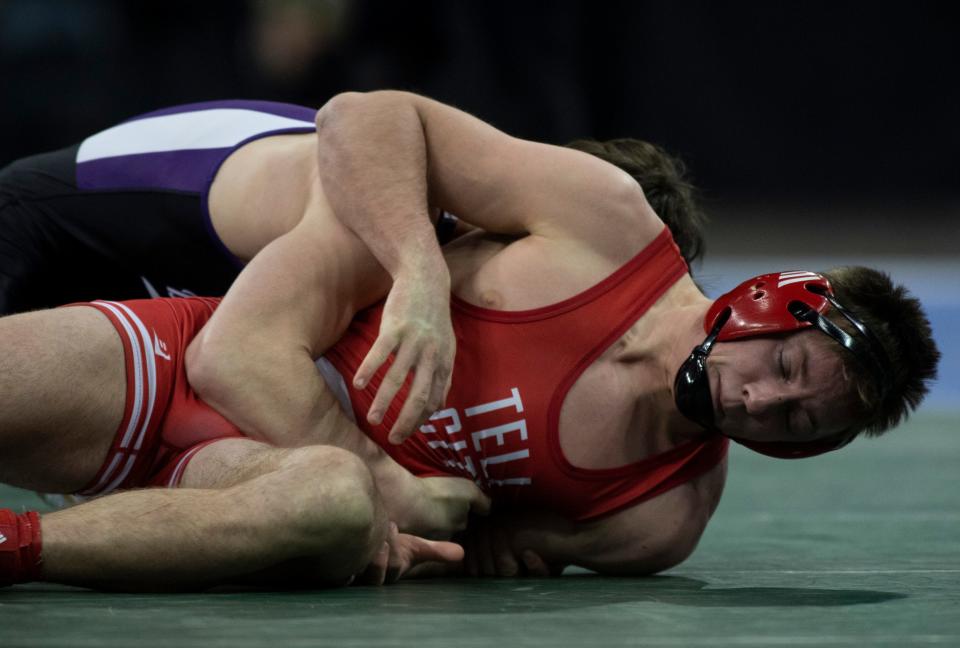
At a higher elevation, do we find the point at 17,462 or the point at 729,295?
the point at 729,295

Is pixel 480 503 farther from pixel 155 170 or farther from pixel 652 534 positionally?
pixel 155 170

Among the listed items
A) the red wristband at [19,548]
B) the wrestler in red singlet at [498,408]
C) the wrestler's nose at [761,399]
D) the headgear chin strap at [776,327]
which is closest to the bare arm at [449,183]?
the wrestler in red singlet at [498,408]

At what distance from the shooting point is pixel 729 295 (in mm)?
2660

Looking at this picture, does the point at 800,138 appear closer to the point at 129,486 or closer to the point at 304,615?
the point at 129,486

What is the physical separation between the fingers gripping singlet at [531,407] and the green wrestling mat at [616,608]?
0.17 metres

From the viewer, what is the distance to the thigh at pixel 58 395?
246cm

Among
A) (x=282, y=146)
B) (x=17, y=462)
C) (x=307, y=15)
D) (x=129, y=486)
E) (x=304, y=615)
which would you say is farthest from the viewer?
(x=307, y=15)

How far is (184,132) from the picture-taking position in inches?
134

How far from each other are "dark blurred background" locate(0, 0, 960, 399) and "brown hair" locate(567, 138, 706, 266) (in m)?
3.96

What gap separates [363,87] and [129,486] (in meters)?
4.50

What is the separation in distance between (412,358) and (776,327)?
666 millimetres

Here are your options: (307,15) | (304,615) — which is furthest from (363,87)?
(304,615)

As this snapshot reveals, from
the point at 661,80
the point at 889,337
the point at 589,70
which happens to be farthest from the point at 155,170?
the point at 661,80

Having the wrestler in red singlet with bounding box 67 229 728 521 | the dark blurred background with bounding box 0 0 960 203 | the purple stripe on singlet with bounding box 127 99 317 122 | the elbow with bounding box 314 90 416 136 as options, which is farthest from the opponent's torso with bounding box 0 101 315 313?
the dark blurred background with bounding box 0 0 960 203
